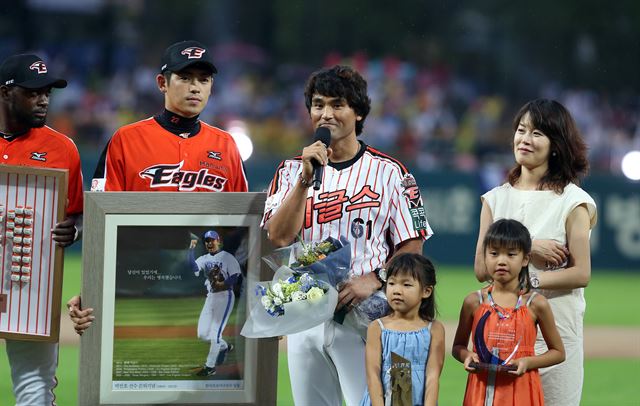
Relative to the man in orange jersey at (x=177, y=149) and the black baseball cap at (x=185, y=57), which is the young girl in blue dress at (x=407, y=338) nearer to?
the man in orange jersey at (x=177, y=149)

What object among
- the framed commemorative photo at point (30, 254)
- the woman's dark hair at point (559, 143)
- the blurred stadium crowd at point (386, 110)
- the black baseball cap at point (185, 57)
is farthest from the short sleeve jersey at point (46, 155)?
the blurred stadium crowd at point (386, 110)

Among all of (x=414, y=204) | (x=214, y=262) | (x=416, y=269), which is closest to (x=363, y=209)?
(x=414, y=204)

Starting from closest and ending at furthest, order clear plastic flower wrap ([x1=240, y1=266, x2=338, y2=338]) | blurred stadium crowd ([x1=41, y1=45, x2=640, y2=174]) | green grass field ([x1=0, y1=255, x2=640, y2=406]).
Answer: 1. clear plastic flower wrap ([x1=240, y1=266, x2=338, y2=338])
2. green grass field ([x1=0, y1=255, x2=640, y2=406])
3. blurred stadium crowd ([x1=41, y1=45, x2=640, y2=174])

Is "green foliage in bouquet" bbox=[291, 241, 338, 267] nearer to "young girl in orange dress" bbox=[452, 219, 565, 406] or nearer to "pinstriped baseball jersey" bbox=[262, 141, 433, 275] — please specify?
"pinstriped baseball jersey" bbox=[262, 141, 433, 275]

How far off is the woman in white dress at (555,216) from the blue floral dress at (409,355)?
2.10ft

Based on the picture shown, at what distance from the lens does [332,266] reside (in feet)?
15.4

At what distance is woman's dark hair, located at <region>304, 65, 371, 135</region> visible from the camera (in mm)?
4805

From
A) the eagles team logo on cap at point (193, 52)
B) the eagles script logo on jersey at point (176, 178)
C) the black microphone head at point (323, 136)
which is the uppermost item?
the eagles team logo on cap at point (193, 52)

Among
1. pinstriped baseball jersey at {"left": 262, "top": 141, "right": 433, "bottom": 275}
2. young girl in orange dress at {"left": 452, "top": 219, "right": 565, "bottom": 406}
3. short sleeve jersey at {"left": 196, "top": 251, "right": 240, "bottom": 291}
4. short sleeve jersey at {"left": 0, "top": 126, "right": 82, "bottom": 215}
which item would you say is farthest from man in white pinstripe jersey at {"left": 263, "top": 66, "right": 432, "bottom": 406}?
short sleeve jersey at {"left": 0, "top": 126, "right": 82, "bottom": 215}

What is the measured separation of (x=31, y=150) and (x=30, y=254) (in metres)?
0.65

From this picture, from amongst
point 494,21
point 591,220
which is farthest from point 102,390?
point 494,21

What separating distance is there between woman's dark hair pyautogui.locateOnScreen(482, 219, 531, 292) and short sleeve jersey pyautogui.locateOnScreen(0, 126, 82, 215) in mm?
2210

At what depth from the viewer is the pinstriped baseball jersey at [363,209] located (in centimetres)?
482

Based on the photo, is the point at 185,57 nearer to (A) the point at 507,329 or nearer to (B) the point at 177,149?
(B) the point at 177,149
